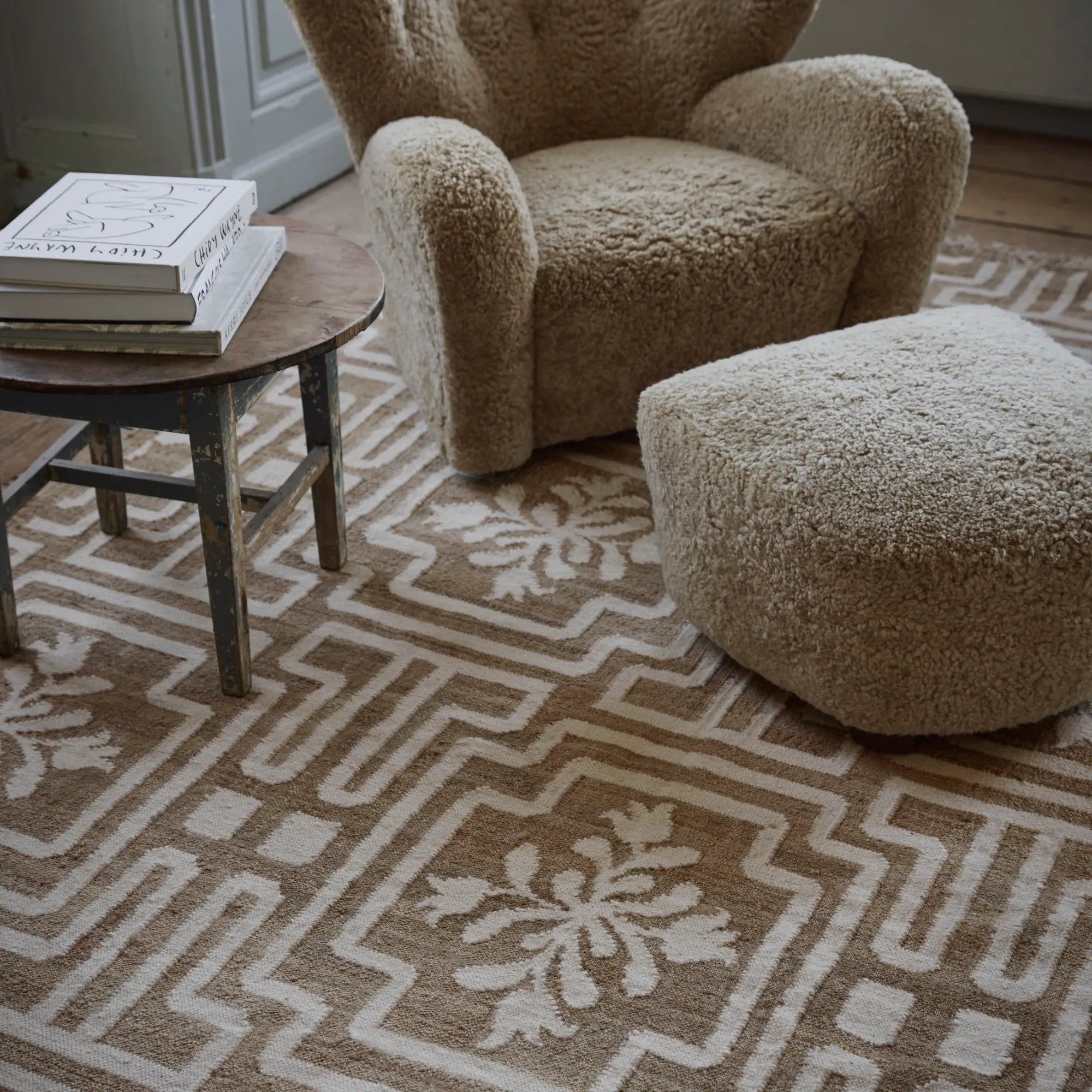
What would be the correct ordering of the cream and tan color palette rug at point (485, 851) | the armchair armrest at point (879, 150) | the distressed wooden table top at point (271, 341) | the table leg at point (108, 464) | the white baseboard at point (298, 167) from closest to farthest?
the cream and tan color palette rug at point (485, 851) < the distressed wooden table top at point (271, 341) < the table leg at point (108, 464) < the armchair armrest at point (879, 150) < the white baseboard at point (298, 167)

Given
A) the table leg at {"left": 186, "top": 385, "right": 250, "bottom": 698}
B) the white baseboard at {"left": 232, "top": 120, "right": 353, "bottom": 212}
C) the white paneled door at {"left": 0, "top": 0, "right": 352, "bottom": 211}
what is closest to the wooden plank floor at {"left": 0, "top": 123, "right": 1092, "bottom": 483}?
the white baseboard at {"left": 232, "top": 120, "right": 353, "bottom": 212}

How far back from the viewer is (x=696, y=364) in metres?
2.02

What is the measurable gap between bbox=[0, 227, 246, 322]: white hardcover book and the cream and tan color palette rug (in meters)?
0.46

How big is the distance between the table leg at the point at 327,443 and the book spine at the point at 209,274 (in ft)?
0.58

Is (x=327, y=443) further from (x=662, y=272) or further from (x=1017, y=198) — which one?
(x=1017, y=198)

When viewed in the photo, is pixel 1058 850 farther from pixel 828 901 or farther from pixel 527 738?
pixel 527 738

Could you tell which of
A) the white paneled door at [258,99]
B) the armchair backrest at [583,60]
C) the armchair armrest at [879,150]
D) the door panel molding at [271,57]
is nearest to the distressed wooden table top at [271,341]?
the armchair backrest at [583,60]

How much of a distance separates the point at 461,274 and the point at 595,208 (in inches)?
10.9

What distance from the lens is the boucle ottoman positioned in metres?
1.40

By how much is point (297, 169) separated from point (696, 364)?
1.34 metres

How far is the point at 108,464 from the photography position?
179cm

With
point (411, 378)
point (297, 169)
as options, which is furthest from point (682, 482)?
point (297, 169)

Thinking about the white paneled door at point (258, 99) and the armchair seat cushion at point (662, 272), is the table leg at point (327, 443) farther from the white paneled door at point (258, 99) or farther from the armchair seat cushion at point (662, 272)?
the white paneled door at point (258, 99)

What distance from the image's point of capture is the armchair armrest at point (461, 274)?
1.79m
